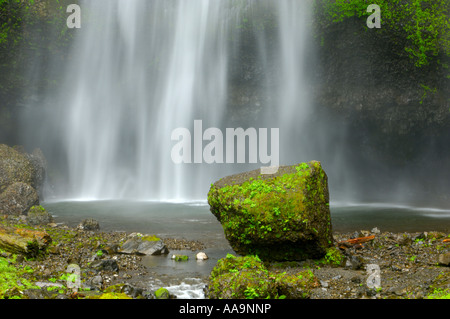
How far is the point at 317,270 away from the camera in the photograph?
23.5 ft

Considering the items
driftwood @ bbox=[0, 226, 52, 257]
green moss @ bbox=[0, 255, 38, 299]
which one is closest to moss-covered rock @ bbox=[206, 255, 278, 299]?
green moss @ bbox=[0, 255, 38, 299]

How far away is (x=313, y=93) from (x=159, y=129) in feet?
37.9

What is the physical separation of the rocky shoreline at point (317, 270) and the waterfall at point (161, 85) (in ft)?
58.3

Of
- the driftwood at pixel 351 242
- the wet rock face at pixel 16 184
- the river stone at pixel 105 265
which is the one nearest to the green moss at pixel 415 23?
the driftwood at pixel 351 242

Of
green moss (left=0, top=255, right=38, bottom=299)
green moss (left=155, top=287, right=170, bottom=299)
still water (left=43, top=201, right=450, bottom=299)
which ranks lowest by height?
still water (left=43, top=201, right=450, bottom=299)

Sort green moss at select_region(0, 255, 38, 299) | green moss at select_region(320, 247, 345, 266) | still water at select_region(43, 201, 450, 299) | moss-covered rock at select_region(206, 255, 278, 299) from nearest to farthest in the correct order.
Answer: green moss at select_region(0, 255, 38, 299) < moss-covered rock at select_region(206, 255, 278, 299) < still water at select_region(43, 201, 450, 299) < green moss at select_region(320, 247, 345, 266)

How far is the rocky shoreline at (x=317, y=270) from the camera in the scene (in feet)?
18.3

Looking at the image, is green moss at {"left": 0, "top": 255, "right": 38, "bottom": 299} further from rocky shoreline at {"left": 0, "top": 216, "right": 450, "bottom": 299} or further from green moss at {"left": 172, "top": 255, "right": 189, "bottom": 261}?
green moss at {"left": 172, "top": 255, "right": 189, "bottom": 261}

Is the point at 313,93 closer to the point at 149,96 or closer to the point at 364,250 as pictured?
the point at 149,96

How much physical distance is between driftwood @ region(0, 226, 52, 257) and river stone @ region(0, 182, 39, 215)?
7801 mm

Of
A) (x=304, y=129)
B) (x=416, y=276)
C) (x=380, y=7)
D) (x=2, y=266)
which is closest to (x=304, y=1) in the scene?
(x=380, y=7)

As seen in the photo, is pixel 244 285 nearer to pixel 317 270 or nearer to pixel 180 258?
pixel 317 270

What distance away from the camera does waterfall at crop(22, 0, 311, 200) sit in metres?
26.7
